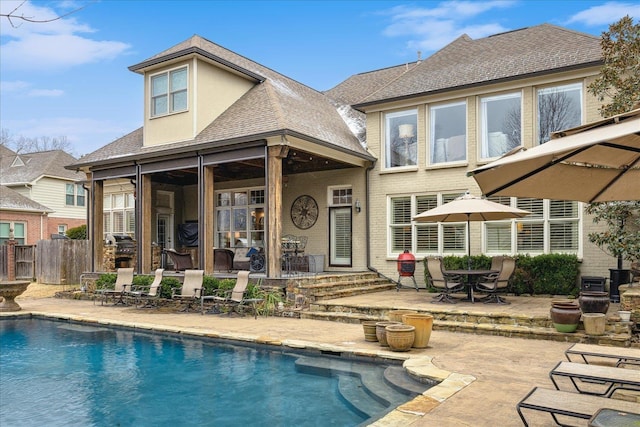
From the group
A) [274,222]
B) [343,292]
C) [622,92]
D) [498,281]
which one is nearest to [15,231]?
[274,222]

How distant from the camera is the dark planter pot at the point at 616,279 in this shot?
34.7ft

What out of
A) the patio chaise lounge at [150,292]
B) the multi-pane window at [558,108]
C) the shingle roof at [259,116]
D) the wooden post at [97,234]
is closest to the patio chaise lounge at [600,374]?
the shingle roof at [259,116]

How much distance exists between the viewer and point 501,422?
15.1ft

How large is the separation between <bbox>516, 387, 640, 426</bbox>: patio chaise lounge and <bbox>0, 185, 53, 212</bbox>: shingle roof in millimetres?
27139

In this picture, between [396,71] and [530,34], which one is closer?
[530,34]

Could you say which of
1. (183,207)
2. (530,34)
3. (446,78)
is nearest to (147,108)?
(183,207)

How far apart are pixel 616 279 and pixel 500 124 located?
4762 millimetres

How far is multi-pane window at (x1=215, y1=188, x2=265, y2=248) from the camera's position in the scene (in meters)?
17.3

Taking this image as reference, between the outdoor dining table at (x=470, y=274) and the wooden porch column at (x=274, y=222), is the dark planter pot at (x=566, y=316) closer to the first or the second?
the outdoor dining table at (x=470, y=274)

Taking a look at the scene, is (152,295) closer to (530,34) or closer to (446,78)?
(446,78)

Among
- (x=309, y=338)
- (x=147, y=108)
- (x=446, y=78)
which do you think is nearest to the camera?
A: (x=309, y=338)

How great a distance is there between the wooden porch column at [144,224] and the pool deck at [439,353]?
169cm

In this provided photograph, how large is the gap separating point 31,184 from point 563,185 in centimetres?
3020

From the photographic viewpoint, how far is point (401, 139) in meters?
14.7
